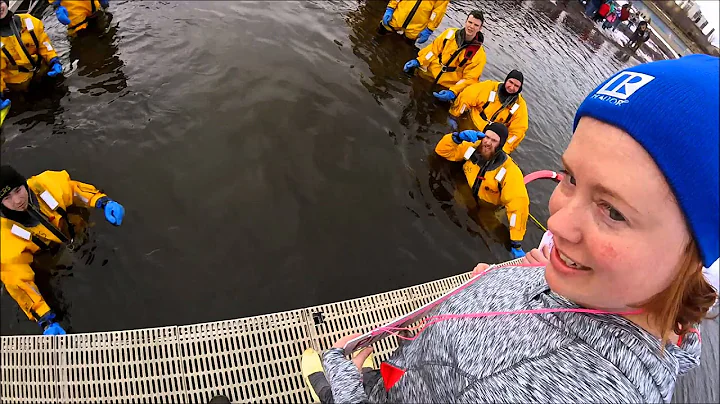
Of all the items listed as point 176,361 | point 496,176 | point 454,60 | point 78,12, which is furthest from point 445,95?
point 78,12

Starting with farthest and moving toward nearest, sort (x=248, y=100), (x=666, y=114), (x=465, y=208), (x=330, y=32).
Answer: (x=330, y=32) → (x=248, y=100) → (x=465, y=208) → (x=666, y=114)

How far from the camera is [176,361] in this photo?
2975 millimetres

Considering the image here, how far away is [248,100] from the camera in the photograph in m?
5.85

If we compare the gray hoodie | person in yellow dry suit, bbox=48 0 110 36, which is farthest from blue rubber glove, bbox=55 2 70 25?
the gray hoodie

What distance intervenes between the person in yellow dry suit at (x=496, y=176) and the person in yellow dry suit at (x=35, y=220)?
4309 mm

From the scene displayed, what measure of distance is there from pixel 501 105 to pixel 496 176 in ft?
5.51

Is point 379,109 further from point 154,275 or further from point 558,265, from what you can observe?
point 558,265

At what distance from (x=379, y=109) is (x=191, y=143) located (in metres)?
2.94

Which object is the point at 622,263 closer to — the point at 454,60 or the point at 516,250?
the point at 516,250

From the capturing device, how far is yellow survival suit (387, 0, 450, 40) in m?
8.19

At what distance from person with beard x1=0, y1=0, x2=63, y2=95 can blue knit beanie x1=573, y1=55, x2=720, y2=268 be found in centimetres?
647

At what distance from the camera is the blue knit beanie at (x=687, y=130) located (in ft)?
2.79

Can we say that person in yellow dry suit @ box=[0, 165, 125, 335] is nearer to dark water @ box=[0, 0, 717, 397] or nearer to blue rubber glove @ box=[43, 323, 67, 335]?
blue rubber glove @ box=[43, 323, 67, 335]

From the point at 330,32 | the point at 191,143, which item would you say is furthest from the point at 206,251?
the point at 330,32
